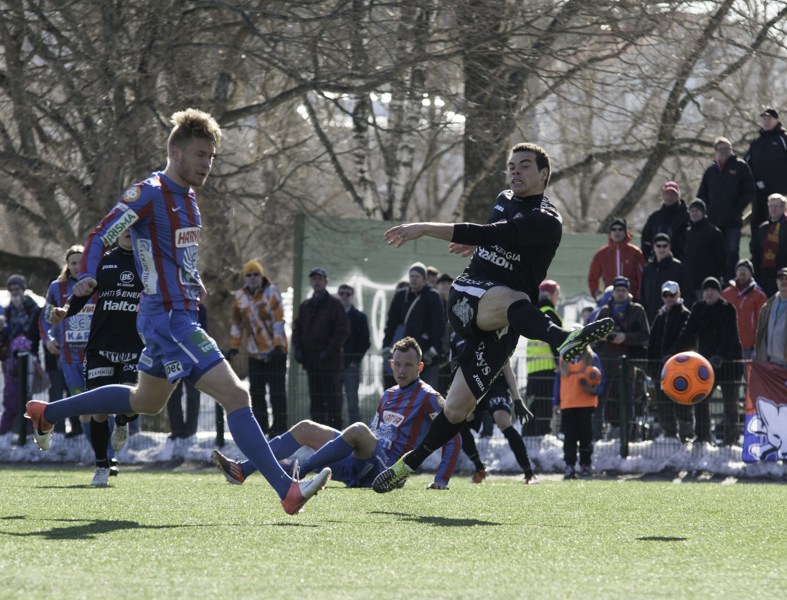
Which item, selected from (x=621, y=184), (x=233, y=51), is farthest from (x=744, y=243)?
(x=621, y=184)

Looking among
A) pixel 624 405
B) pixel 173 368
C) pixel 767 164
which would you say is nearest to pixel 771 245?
pixel 767 164

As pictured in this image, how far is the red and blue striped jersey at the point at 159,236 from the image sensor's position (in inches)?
201

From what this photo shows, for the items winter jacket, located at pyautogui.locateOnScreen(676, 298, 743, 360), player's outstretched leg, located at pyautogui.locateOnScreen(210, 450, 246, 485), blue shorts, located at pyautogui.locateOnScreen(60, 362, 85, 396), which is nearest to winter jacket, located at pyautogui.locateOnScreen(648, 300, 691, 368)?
winter jacket, located at pyautogui.locateOnScreen(676, 298, 743, 360)

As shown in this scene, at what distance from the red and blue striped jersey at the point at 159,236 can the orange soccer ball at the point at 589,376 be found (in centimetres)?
599

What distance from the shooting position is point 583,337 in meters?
5.17

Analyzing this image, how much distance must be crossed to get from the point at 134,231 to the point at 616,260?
9.84 m

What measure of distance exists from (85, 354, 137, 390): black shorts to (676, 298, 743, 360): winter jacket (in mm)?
6637

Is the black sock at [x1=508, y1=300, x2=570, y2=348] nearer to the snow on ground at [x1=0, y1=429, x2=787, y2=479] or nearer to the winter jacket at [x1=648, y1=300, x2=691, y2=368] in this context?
the snow on ground at [x1=0, y1=429, x2=787, y2=479]

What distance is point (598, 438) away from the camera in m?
11.9

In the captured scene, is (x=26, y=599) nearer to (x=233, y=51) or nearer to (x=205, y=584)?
(x=205, y=584)

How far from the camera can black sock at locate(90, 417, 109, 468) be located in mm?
7895

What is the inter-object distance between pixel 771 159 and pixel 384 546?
1135 centimetres

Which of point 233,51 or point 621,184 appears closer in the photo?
point 233,51

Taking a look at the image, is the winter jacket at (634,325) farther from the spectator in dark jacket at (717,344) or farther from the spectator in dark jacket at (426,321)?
the spectator in dark jacket at (426,321)
